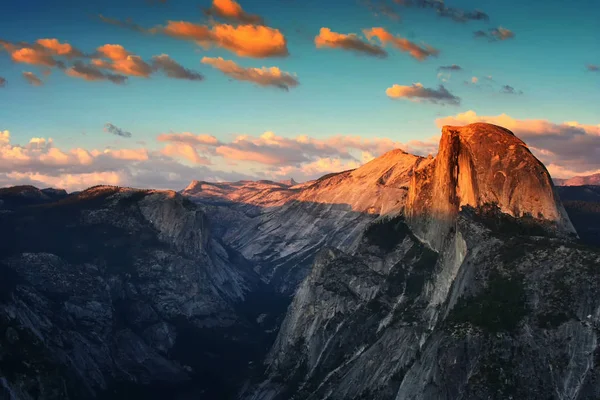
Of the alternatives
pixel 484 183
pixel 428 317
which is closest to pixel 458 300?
pixel 428 317

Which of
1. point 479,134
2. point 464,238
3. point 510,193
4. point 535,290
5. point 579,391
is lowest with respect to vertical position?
point 579,391

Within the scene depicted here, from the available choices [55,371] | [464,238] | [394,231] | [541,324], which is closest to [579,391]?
[541,324]

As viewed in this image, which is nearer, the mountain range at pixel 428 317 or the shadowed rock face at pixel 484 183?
the mountain range at pixel 428 317

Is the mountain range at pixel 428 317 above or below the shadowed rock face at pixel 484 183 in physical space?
below

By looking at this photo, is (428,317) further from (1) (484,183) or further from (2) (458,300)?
(1) (484,183)

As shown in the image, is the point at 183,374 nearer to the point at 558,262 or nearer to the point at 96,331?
the point at 96,331
